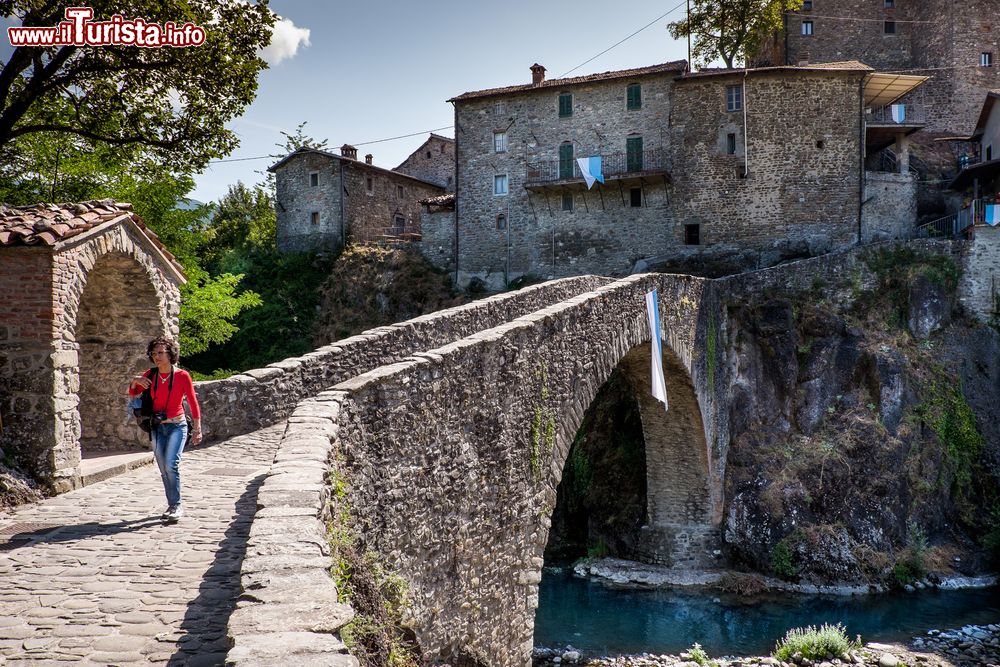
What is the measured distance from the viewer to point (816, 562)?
1731 cm

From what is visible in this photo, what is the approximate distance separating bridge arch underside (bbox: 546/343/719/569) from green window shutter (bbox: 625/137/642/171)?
411 inches

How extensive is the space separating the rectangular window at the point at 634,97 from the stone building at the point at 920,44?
10.9 metres

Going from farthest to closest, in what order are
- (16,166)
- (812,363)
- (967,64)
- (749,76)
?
(967,64), (749,76), (812,363), (16,166)

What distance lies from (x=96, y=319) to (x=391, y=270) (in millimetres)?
21010

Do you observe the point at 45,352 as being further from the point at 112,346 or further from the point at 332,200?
the point at 332,200

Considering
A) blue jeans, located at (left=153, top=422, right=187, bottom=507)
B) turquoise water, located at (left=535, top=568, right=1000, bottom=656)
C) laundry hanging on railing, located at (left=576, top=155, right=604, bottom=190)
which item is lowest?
turquoise water, located at (left=535, top=568, right=1000, bottom=656)

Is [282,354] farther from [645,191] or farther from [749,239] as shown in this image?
[749,239]

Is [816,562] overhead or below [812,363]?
below

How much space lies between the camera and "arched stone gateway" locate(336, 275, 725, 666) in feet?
18.1

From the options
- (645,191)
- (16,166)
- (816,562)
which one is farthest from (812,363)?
Result: (16,166)

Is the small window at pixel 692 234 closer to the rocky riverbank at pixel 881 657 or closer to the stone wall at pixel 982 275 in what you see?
the stone wall at pixel 982 275

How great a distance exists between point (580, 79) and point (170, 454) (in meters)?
25.5

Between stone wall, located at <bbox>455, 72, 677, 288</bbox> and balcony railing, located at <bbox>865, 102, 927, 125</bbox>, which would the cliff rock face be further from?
balcony railing, located at <bbox>865, 102, 927, 125</bbox>

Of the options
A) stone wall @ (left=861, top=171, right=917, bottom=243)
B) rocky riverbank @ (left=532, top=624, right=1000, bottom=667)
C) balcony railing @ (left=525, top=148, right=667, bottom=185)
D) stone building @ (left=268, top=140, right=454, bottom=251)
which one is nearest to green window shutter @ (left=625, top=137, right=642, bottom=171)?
balcony railing @ (left=525, top=148, right=667, bottom=185)
